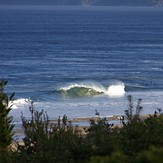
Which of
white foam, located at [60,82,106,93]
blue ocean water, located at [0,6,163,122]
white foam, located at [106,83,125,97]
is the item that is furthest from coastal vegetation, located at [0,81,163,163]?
white foam, located at [60,82,106,93]

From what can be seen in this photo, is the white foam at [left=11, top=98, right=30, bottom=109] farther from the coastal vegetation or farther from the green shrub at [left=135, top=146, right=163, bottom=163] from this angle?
the green shrub at [left=135, top=146, right=163, bottom=163]

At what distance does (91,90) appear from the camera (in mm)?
51344

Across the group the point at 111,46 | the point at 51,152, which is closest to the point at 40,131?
the point at 51,152

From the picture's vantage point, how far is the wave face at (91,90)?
50.6m

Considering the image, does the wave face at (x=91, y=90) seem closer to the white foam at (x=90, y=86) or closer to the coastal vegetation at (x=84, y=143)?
the white foam at (x=90, y=86)

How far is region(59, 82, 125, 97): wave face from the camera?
50.6 m

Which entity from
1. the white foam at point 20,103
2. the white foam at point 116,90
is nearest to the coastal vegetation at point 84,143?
the white foam at point 20,103

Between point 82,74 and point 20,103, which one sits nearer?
point 20,103

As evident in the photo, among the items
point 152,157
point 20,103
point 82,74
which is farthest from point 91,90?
point 152,157

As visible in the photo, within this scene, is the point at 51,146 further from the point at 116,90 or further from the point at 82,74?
the point at 82,74

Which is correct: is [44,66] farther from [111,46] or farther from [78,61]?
[111,46]

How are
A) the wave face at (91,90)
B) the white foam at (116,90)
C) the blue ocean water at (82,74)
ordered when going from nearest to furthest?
the blue ocean water at (82,74) → the wave face at (91,90) → the white foam at (116,90)

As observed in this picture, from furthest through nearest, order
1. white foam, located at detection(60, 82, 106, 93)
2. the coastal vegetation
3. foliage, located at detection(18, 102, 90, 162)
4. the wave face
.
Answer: white foam, located at detection(60, 82, 106, 93) → the wave face → foliage, located at detection(18, 102, 90, 162) → the coastal vegetation

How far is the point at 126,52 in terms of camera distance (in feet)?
270
